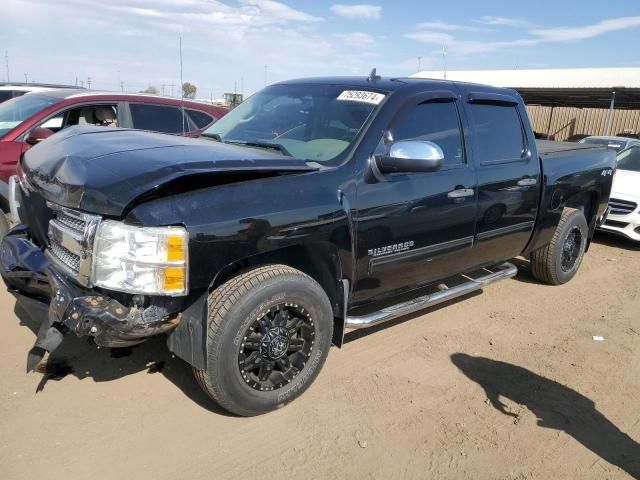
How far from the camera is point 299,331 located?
3.08 m

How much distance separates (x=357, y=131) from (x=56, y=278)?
1972mm

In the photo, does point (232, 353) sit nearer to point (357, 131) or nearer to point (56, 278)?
point (56, 278)

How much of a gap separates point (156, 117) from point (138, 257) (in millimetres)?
4355

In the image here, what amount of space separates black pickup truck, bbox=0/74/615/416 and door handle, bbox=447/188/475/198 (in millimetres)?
21

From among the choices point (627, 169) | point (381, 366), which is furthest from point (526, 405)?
point (627, 169)

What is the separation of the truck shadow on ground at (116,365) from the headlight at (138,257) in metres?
1.03

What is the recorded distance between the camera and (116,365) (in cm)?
346

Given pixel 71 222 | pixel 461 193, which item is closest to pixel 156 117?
pixel 71 222

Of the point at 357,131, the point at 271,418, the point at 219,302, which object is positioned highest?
the point at 357,131

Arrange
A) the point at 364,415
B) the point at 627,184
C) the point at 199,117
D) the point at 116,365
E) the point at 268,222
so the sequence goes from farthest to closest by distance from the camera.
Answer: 1. the point at 627,184
2. the point at 199,117
3. the point at 116,365
4. the point at 364,415
5. the point at 268,222

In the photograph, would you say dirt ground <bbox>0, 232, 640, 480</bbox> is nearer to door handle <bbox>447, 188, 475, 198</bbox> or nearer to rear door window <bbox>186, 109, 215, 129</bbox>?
door handle <bbox>447, 188, 475, 198</bbox>

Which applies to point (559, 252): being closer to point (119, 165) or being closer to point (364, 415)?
point (364, 415)

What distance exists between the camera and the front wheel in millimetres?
2695

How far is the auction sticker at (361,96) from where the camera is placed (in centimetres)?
354
